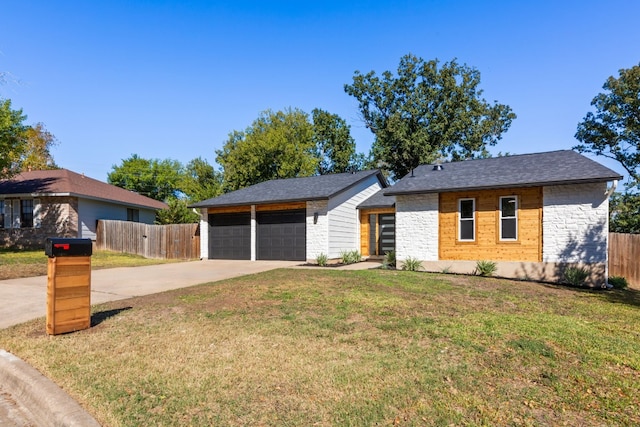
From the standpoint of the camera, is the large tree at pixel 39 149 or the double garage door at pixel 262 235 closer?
the double garage door at pixel 262 235

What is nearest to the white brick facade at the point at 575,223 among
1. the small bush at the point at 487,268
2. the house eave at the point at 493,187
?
the house eave at the point at 493,187

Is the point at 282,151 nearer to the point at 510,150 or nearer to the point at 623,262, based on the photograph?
the point at 510,150

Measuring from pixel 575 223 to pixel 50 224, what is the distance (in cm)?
2517

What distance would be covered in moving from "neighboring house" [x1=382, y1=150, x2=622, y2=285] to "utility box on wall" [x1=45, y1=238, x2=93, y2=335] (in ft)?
35.9

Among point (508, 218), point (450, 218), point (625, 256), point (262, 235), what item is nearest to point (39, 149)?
point (262, 235)

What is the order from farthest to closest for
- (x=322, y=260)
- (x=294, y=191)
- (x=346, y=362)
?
(x=294, y=191)
(x=322, y=260)
(x=346, y=362)

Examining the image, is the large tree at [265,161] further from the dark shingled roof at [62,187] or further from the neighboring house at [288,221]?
the neighboring house at [288,221]

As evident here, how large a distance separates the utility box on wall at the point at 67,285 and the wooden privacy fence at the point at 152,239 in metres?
14.8

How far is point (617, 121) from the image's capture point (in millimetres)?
26297

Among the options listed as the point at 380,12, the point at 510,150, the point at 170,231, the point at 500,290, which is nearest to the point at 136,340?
the point at 500,290

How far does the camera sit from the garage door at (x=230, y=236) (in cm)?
1845

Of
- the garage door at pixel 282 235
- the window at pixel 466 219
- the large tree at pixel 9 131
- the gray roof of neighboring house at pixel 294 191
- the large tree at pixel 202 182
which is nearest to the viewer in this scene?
the window at pixel 466 219

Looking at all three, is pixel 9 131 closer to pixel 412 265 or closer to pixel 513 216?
pixel 412 265

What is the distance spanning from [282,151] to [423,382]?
3075 cm
